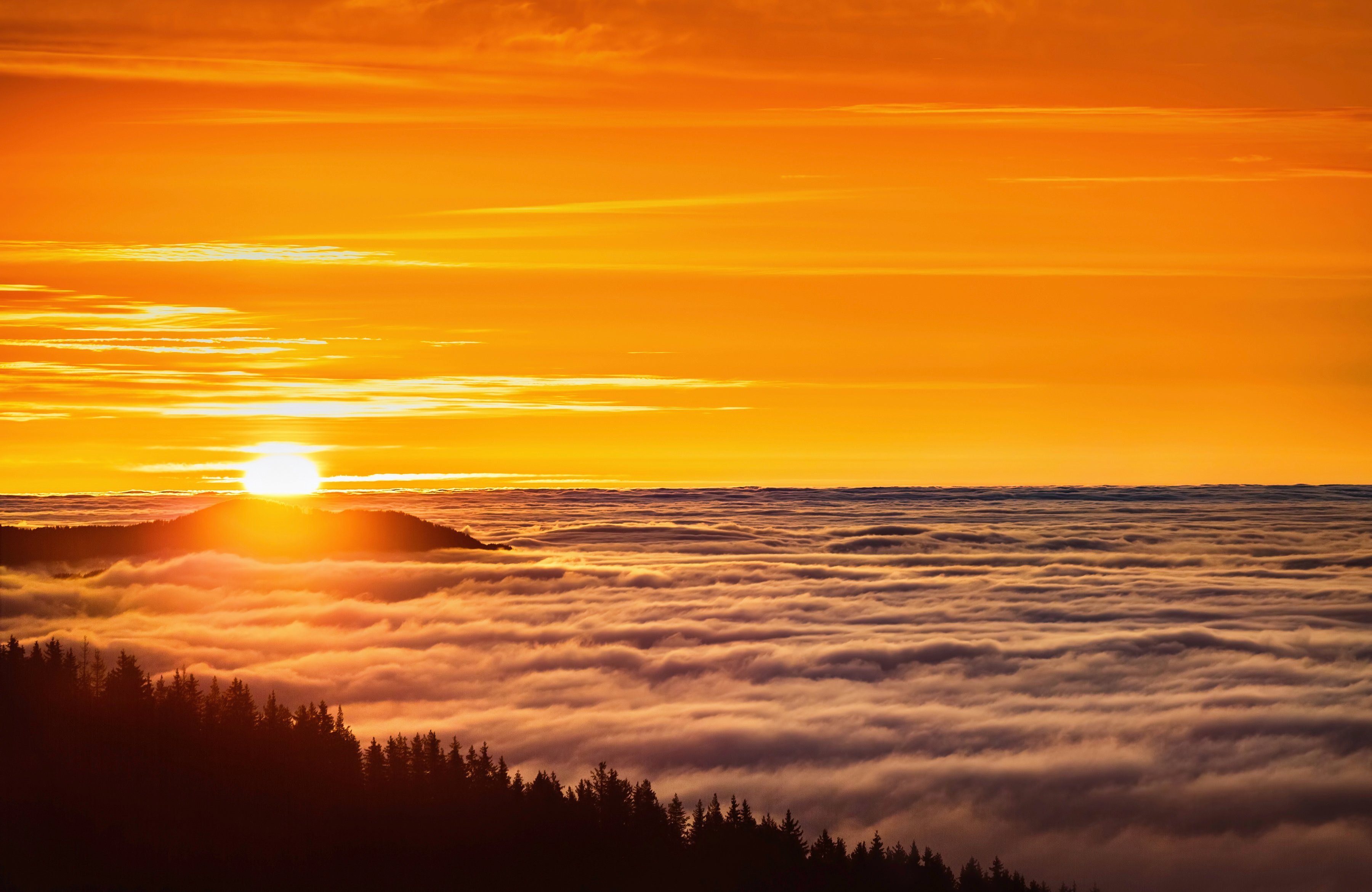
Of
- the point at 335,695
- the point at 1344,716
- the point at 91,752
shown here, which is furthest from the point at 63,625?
the point at 1344,716

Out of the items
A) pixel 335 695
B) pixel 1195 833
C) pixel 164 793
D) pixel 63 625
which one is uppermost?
pixel 63 625

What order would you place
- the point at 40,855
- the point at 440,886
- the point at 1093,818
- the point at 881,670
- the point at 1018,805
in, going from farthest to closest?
the point at 881,670
the point at 1093,818
the point at 1018,805
the point at 440,886
the point at 40,855

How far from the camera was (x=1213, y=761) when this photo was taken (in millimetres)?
166375

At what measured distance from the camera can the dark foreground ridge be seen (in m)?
89.5

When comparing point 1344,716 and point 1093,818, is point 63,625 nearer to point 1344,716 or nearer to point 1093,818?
point 1093,818

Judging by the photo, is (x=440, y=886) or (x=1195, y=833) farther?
(x=1195, y=833)

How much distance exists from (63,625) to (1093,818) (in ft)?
497

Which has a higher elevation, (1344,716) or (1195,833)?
(1344,716)

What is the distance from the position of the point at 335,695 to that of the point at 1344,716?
478 ft

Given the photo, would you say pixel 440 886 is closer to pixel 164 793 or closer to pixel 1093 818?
pixel 164 793

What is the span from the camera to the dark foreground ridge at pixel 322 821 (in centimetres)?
8950

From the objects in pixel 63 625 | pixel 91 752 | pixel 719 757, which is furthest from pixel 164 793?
pixel 63 625

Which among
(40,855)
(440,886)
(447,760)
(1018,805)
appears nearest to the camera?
(40,855)

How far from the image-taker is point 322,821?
3967 inches
